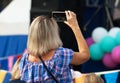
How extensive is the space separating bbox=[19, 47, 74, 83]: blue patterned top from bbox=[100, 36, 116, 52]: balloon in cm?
255

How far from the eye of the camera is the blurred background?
16.0ft

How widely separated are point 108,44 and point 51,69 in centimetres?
263

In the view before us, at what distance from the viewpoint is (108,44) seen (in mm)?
4836

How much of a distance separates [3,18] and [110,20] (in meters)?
1.64

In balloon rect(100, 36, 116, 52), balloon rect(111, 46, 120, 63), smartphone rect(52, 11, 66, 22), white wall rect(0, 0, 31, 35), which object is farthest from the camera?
white wall rect(0, 0, 31, 35)

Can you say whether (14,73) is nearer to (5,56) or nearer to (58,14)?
(58,14)

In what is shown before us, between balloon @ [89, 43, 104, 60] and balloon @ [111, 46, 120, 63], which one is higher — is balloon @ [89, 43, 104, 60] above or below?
below

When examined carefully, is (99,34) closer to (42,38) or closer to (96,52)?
(96,52)

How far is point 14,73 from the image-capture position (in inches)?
93.5

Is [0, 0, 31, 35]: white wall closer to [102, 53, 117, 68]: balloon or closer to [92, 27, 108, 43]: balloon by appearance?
[92, 27, 108, 43]: balloon

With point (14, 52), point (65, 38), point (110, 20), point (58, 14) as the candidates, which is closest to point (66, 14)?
point (58, 14)

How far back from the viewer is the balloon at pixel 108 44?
484cm

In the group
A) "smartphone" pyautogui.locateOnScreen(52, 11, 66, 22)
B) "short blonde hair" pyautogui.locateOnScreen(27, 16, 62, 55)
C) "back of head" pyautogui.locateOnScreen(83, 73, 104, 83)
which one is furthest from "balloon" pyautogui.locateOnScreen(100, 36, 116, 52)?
"short blonde hair" pyautogui.locateOnScreen(27, 16, 62, 55)

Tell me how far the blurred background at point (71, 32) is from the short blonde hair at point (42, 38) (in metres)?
2.26
